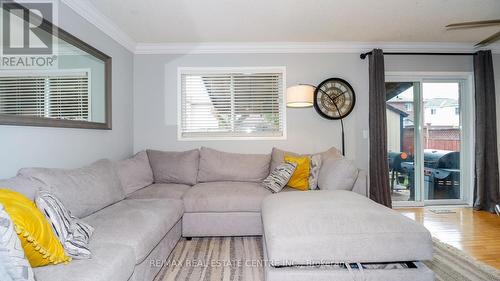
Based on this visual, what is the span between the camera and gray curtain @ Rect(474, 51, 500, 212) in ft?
12.0

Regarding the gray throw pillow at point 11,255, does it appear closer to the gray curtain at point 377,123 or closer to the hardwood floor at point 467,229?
the hardwood floor at point 467,229

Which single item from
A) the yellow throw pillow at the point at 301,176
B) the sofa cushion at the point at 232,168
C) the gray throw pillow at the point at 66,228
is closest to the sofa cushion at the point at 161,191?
the sofa cushion at the point at 232,168

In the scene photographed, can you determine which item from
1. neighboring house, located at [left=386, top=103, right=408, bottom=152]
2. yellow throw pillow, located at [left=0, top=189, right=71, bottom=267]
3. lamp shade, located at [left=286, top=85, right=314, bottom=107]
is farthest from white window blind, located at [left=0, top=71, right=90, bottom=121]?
neighboring house, located at [left=386, top=103, right=408, bottom=152]

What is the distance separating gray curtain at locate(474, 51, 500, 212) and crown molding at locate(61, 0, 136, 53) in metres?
5.17

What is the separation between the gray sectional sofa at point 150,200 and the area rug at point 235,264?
116mm

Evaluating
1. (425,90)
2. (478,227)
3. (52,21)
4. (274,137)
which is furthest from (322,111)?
(52,21)

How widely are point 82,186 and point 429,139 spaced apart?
4.73 meters

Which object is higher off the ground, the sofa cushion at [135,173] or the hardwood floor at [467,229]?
the sofa cushion at [135,173]

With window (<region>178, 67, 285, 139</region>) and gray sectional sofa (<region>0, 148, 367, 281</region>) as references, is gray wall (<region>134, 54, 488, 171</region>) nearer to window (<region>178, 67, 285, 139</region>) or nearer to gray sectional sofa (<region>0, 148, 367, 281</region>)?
window (<region>178, 67, 285, 139</region>)

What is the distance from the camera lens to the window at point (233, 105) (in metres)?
3.84

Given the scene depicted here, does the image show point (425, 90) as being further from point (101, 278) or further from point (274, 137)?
point (101, 278)

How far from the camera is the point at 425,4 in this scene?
8.64 ft

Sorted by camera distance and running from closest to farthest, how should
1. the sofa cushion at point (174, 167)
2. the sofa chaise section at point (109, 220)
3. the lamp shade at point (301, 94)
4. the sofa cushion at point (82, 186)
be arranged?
the sofa chaise section at point (109, 220), the sofa cushion at point (82, 186), the lamp shade at point (301, 94), the sofa cushion at point (174, 167)

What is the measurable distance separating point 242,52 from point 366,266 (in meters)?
3.14
